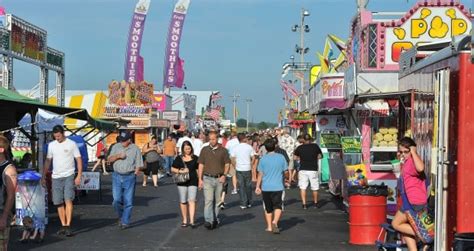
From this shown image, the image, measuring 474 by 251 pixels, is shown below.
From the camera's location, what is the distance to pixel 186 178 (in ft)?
39.8

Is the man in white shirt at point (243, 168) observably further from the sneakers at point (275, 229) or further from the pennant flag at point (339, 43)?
the pennant flag at point (339, 43)

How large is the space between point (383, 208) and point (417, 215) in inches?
101

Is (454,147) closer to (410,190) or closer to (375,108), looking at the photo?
(410,190)

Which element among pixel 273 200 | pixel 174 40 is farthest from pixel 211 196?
pixel 174 40

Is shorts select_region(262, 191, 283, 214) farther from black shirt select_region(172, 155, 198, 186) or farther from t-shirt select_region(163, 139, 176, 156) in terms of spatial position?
t-shirt select_region(163, 139, 176, 156)

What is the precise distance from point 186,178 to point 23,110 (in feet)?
16.4

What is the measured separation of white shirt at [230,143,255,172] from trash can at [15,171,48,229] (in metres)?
5.70

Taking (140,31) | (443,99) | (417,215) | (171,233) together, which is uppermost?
(140,31)

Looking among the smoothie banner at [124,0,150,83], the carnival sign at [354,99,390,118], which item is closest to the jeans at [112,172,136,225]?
the carnival sign at [354,99,390,118]

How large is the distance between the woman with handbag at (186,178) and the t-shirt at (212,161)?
0.18 m

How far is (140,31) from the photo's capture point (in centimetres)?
3647

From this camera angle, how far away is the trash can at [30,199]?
1038 cm

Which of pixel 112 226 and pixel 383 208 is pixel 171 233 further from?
pixel 383 208

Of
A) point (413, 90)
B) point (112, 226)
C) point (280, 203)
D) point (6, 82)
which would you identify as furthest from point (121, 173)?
point (6, 82)
